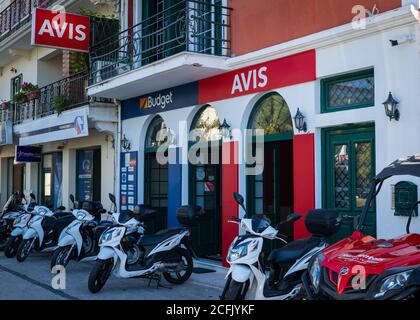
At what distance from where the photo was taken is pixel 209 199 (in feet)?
40.1

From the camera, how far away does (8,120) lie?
67.9 ft

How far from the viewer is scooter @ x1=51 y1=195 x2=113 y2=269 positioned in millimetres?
10133

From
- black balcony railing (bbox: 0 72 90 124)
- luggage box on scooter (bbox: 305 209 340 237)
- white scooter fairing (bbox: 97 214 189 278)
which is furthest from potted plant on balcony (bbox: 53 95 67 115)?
luggage box on scooter (bbox: 305 209 340 237)

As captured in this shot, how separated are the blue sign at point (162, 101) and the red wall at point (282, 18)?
1679 mm

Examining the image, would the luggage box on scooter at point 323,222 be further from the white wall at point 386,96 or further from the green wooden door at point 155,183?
the green wooden door at point 155,183

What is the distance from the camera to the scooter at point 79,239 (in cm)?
1013

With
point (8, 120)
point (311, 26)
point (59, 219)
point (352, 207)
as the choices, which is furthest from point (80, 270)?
point (8, 120)

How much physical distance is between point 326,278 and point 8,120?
1783 centimetres

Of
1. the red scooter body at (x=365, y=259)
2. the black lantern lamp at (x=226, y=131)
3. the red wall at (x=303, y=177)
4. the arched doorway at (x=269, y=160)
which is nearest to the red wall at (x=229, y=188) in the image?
the black lantern lamp at (x=226, y=131)

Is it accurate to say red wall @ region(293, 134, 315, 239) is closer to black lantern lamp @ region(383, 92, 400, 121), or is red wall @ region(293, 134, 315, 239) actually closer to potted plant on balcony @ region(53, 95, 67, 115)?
black lantern lamp @ region(383, 92, 400, 121)

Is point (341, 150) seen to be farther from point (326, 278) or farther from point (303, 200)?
point (326, 278)

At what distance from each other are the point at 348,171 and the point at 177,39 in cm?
439

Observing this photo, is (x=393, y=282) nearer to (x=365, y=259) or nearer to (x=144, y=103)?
(x=365, y=259)

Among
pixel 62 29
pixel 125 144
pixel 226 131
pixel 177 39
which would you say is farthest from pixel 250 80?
pixel 62 29
